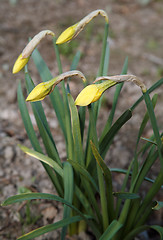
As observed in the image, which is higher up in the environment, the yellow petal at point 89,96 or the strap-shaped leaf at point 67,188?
the yellow petal at point 89,96

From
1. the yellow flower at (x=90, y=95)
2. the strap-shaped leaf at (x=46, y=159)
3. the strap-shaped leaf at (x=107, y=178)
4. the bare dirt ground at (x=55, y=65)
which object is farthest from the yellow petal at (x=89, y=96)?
the bare dirt ground at (x=55, y=65)

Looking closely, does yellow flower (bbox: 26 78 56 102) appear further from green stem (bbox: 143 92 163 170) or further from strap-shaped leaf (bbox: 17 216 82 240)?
strap-shaped leaf (bbox: 17 216 82 240)

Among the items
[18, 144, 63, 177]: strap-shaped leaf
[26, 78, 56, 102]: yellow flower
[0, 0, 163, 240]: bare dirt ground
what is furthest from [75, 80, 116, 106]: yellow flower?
[0, 0, 163, 240]: bare dirt ground

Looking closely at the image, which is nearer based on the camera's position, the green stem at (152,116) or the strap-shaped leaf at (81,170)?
the green stem at (152,116)

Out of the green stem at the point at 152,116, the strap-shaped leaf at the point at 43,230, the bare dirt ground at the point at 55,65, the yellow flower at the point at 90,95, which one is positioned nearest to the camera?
the yellow flower at the point at 90,95

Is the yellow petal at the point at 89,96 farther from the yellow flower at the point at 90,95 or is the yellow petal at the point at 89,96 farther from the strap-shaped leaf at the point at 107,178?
the strap-shaped leaf at the point at 107,178

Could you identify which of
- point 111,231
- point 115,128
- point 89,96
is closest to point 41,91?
point 89,96

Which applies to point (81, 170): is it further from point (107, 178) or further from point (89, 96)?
point (89, 96)

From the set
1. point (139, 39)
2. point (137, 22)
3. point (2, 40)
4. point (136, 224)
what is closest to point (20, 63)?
point (136, 224)
